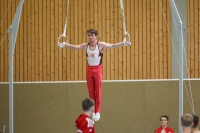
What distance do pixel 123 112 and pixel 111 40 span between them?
1.95 metres

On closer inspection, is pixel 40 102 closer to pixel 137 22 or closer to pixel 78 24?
pixel 78 24

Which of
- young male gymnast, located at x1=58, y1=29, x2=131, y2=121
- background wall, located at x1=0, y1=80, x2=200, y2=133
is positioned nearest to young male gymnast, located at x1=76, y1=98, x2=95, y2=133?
young male gymnast, located at x1=58, y1=29, x2=131, y2=121

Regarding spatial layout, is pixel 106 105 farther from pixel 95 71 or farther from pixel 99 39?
pixel 95 71

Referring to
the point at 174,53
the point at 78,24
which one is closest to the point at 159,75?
the point at 174,53

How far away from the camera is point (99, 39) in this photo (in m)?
12.3

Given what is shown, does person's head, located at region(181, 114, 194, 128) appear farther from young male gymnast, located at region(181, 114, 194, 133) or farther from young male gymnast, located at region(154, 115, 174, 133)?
young male gymnast, located at region(154, 115, 174, 133)

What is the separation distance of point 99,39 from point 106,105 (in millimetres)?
1781

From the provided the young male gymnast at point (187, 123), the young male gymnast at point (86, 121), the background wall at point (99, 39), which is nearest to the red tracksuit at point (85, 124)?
the young male gymnast at point (86, 121)

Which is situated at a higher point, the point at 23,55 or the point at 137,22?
the point at 137,22

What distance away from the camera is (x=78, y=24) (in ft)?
40.5

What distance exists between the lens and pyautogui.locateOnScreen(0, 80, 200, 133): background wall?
39.4 feet

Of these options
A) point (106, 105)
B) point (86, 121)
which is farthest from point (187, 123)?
point (106, 105)

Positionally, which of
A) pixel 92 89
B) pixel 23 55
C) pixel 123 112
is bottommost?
pixel 123 112

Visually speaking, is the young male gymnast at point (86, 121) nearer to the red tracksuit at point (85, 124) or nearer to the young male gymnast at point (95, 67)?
the red tracksuit at point (85, 124)
